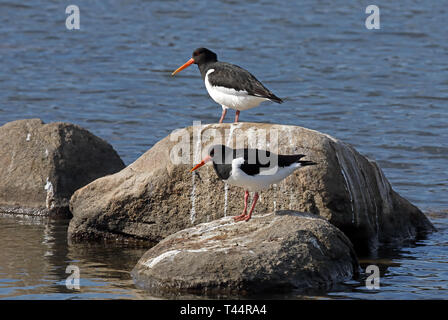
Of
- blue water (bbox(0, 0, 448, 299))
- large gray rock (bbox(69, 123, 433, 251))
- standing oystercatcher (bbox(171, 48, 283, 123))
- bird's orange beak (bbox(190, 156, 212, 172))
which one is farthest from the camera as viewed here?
blue water (bbox(0, 0, 448, 299))

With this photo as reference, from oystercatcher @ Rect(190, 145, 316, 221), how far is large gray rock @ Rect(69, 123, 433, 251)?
889mm

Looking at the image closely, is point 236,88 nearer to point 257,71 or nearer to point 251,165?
point 251,165

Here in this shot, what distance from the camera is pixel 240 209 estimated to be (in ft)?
31.0

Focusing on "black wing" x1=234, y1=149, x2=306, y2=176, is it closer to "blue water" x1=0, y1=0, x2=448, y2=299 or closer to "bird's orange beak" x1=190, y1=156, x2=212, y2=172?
"bird's orange beak" x1=190, y1=156, x2=212, y2=172

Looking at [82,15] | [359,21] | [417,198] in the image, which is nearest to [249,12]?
[359,21]

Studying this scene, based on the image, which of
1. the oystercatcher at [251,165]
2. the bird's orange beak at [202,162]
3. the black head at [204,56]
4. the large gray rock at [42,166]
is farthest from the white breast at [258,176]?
the large gray rock at [42,166]

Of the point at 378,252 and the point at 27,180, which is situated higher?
the point at 27,180

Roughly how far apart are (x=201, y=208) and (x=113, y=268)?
129cm

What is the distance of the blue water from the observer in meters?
15.5

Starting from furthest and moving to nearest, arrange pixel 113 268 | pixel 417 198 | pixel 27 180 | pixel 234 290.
→ pixel 417 198 → pixel 27 180 → pixel 113 268 → pixel 234 290

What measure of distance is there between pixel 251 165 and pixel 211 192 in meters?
1.35

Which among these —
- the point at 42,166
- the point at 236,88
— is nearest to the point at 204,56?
the point at 236,88

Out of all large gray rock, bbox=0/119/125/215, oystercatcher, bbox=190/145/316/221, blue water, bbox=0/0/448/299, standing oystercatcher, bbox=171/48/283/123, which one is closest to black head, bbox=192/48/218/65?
standing oystercatcher, bbox=171/48/283/123

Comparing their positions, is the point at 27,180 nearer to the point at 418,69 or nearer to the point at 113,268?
Result: the point at 113,268
